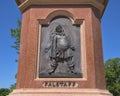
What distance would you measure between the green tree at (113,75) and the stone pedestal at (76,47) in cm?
2715

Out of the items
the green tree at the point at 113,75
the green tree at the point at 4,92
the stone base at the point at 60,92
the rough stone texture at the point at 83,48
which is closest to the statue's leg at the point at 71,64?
the rough stone texture at the point at 83,48

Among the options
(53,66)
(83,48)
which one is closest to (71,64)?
(53,66)

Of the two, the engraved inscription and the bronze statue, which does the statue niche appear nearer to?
the bronze statue

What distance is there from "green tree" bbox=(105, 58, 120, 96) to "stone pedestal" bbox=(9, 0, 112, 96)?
2715cm

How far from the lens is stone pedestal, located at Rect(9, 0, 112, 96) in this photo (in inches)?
309

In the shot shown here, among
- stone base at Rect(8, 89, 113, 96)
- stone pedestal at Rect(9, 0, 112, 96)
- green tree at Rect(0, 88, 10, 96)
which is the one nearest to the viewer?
stone base at Rect(8, 89, 113, 96)

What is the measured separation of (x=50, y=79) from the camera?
8023mm

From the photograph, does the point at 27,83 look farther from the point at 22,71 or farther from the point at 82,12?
the point at 82,12

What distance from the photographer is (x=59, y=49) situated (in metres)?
8.48

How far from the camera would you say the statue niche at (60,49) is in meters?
8.17

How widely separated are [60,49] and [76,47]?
0.61 metres

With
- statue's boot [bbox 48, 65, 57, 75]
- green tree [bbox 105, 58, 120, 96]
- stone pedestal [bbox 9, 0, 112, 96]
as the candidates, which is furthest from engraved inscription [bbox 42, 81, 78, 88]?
green tree [bbox 105, 58, 120, 96]

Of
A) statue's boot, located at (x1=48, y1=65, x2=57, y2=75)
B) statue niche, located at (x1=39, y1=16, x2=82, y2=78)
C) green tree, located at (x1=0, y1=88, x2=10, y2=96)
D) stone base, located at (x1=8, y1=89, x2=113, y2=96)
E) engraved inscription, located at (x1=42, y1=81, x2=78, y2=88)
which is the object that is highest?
statue niche, located at (x1=39, y1=16, x2=82, y2=78)

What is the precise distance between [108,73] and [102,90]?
29.0 meters
